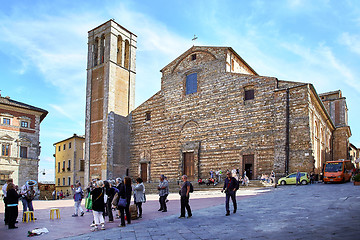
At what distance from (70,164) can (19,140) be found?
1378cm

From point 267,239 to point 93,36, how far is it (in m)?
34.4

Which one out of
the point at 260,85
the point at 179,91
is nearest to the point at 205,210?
the point at 260,85

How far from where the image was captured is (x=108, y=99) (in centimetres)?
3366

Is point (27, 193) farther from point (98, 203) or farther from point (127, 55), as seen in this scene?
point (127, 55)

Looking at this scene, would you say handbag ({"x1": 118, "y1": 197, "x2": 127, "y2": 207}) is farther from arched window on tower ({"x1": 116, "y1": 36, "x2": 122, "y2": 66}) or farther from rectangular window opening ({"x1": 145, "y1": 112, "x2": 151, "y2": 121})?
arched window on tower ({"x1": 116, "y1": 36, "x2": 122, "y2": 66})

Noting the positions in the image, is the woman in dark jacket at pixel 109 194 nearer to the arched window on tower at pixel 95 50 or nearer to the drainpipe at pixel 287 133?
the drainpipe at pixel 287 133

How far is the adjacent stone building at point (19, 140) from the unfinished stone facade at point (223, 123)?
9.99 metres

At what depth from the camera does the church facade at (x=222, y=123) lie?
25.2 meters

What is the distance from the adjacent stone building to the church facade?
31.0 ft

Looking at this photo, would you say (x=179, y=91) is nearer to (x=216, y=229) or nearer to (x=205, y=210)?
(x=205, y=210)

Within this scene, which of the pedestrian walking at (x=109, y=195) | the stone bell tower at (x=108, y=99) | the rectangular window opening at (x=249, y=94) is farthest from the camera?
the stone bell tower at (x=108, y=99)

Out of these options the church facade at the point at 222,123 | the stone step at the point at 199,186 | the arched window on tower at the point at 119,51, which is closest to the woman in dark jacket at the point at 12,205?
the stone step at the point at 199,186

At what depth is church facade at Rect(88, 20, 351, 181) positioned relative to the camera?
82.6ft

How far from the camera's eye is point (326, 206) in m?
11.0
